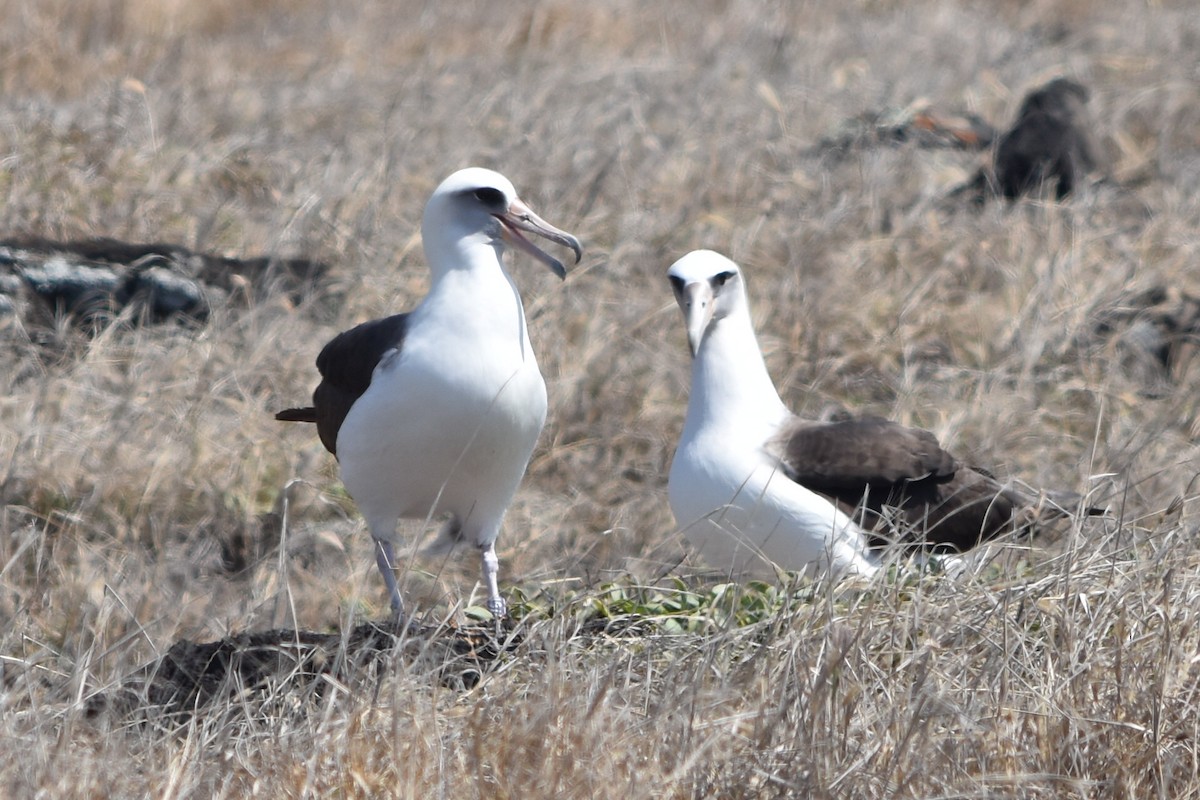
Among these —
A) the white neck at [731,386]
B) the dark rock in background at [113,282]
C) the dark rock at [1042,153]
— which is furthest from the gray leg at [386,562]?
the dark rock at [1042,153]

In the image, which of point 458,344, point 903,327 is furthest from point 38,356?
point 903,327

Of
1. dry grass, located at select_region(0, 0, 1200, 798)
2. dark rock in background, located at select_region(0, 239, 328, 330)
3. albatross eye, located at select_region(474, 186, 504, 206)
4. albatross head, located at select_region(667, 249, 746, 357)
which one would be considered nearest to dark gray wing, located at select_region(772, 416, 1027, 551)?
dry grass, located at select_region(0, 0, 1200, 798)

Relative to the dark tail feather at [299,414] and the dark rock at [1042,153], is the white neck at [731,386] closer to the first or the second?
the dark tail feather at [299,414]

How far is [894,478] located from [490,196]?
1.29m

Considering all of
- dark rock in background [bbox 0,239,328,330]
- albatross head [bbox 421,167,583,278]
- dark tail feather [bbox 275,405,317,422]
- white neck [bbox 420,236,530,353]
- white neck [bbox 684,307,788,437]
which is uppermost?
albatross head [bbox 421,167,583,278]

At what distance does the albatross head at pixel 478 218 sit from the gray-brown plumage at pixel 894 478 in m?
0.83

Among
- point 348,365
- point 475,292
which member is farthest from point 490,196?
point 348,365

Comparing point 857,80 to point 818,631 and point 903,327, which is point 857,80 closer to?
point 903,327

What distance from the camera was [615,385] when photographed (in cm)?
611

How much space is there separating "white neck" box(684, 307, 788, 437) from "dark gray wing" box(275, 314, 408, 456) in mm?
839

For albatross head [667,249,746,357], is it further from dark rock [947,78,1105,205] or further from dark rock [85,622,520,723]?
dark rock [947,78,1105,205]

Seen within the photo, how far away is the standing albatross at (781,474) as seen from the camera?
4.00 meters

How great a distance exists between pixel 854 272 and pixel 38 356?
131 inches

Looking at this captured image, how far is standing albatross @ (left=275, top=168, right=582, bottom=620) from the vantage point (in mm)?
3676
